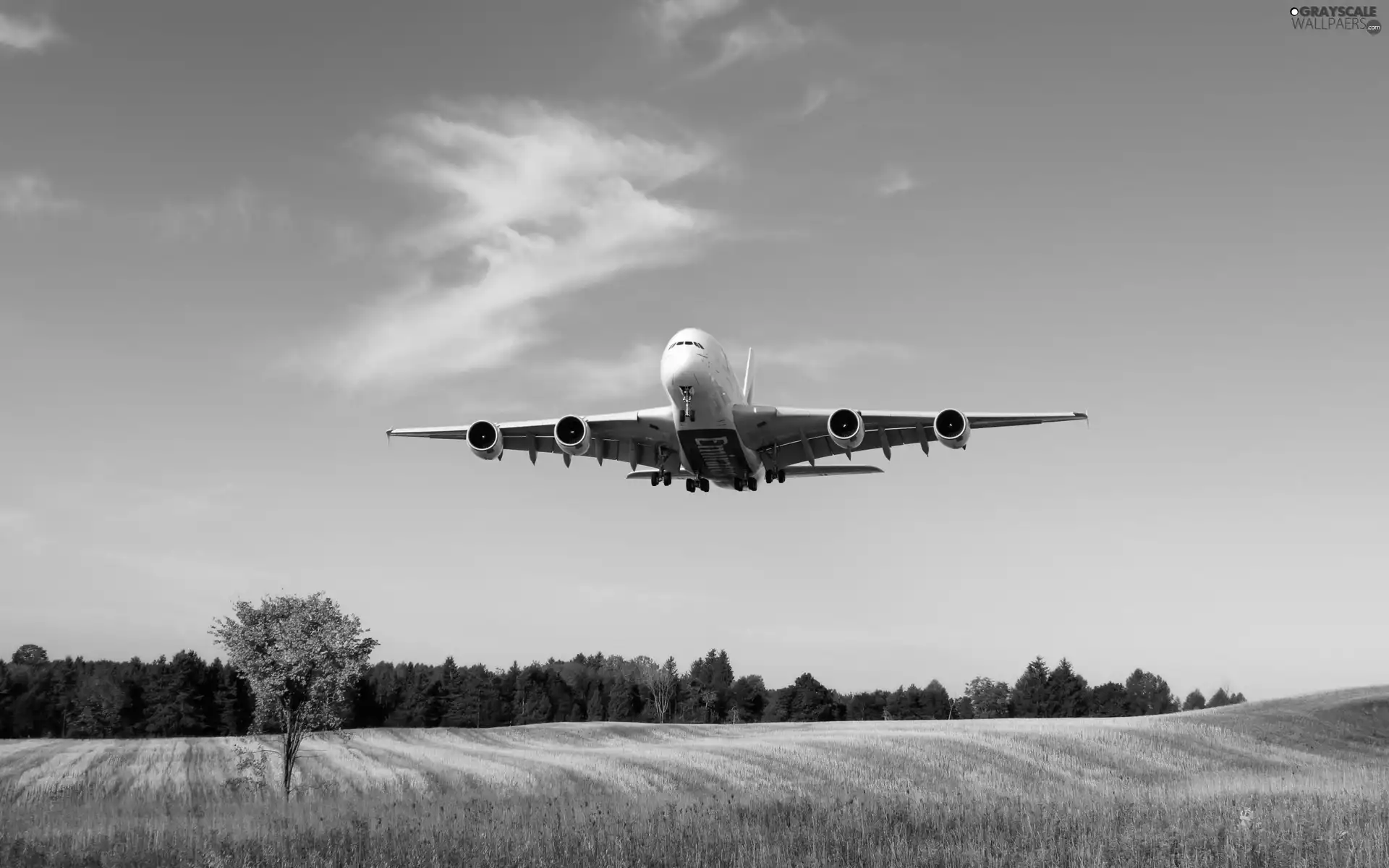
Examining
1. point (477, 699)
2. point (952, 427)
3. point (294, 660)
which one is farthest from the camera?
point (477, 699)

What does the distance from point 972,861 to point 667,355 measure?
21168mm

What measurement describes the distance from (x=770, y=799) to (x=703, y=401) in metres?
12.9

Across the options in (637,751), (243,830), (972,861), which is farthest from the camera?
(637,751)

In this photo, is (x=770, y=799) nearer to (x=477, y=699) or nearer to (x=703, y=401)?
(x=703, y=401)

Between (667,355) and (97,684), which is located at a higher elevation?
(667,355)

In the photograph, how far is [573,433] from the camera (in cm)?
3700

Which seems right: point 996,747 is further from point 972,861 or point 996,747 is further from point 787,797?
point 972,861

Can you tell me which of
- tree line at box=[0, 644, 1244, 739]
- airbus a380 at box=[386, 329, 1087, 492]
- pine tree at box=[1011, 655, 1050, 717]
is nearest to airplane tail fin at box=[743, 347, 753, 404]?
airbus a380 at box=[386, 329, 1087, 492]

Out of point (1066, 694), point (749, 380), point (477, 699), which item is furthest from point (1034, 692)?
point (749, 380)

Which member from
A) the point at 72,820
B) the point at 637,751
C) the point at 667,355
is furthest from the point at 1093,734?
the point at 72,820

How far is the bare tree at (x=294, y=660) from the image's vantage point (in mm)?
41688

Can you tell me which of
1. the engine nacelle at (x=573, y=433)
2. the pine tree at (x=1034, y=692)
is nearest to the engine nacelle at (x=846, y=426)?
the engine nacelle at (x=573, y=433)

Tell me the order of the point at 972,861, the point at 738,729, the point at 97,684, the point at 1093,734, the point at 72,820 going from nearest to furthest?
the point at 972,861, the point at 72,820, the point at 1093,734, the point at 738,729, the point at 97,684

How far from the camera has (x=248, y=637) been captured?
137 feet
